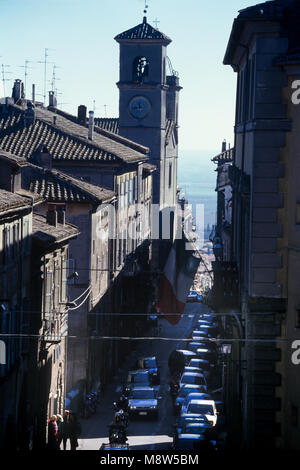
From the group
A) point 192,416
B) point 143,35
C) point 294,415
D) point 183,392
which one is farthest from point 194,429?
point 143,35

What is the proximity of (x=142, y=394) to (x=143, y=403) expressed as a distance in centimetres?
108

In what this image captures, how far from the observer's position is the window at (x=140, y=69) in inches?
3093

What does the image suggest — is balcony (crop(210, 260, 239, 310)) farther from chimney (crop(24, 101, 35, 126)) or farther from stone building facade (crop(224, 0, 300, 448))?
chimney (crop(24, 101, 35, 126))

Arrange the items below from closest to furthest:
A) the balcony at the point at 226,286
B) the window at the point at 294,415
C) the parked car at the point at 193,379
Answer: the window at the point at 294,415
the balcony at the point at 226,286
the parked car at the point at 193,379

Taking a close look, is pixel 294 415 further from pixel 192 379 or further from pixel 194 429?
pixel 192 379

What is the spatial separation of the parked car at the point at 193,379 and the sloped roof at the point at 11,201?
17.0m

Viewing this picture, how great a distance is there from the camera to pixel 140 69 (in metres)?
79.3

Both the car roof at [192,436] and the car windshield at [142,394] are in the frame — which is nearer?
the car roof at [192,436]

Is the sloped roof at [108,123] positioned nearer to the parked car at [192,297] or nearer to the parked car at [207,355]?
the parked car at [192,297]

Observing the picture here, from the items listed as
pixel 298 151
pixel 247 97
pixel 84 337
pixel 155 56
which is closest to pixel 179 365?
pixel 84 337

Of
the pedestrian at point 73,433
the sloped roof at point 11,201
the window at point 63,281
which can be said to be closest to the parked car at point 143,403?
the window at point 63,281
